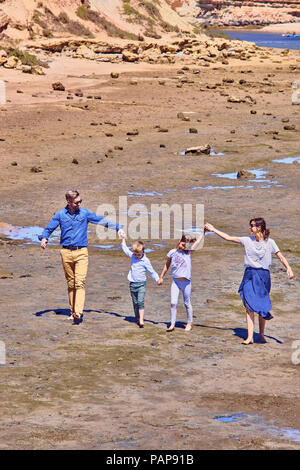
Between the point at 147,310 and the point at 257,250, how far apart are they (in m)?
2.33

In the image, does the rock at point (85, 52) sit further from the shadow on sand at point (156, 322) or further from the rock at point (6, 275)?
the shadow on sand at point (156, 322)

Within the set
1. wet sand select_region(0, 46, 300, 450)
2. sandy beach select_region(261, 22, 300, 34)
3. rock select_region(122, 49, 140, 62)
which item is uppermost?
sandy beach select_region(261, 22, 300, 34)

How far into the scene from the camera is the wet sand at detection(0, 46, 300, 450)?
825cm

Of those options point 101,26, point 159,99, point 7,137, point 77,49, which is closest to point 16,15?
point 77,49

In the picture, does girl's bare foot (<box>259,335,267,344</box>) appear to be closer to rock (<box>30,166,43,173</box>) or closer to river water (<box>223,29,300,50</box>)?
rock (<box>30,166,43,173</box>)

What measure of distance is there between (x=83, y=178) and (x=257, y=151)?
672 centimetres

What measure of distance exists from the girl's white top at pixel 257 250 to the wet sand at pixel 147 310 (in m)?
0.98

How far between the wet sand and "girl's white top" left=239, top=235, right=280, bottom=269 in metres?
0.98

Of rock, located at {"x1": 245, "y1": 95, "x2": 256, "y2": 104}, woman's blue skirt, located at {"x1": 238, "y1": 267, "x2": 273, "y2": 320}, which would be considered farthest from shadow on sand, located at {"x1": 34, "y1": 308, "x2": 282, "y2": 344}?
rock, located at {"x1": 245, "y1": 95, "x2": 256, "y2": 104}

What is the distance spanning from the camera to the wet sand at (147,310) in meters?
8.25

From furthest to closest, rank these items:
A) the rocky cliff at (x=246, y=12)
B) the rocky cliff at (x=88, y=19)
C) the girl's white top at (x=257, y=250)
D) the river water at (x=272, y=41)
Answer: the rocky cliff at (x=246, y=12) → the river water at (x=272, y=41) → the rocky cliff at (x=88, y=19) → the girl's white top at (x=257, y=250)

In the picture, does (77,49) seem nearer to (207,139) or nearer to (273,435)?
(207,139)

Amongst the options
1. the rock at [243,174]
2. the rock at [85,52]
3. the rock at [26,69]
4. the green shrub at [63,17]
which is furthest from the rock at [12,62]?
the rock at [243,174]

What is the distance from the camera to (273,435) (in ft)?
26.0
